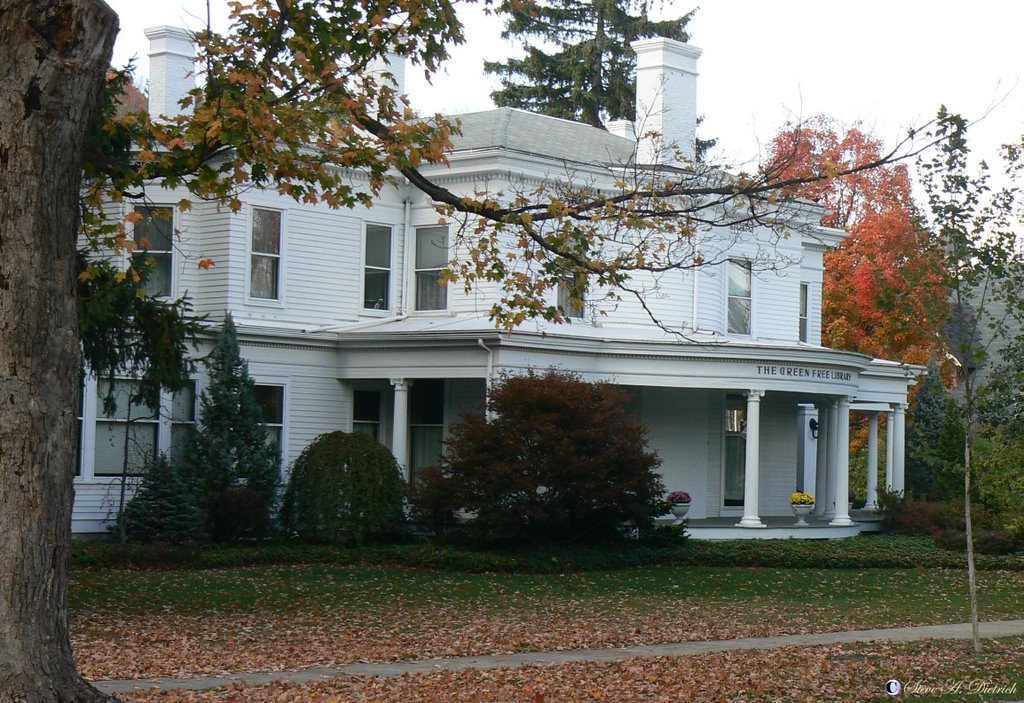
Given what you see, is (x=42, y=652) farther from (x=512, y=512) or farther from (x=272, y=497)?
(x=272, y=497)

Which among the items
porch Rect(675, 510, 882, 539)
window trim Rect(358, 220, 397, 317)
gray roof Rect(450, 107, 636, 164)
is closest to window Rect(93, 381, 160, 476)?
window trim Rect(358, 220, 397, 317)

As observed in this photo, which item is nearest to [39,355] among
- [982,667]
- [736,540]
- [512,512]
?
[982,667]

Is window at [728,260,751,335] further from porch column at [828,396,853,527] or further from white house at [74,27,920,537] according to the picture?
porch column at [828,396,853,527]

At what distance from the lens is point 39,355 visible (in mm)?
7977

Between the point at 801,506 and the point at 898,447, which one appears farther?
the point at 898,447

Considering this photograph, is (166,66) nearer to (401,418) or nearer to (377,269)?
(377,269)

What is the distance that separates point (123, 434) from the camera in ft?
82.8

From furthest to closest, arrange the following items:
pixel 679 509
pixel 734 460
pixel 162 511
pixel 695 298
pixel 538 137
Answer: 1. pixel 734 460
2. pixel 538 137
3. pixel 695 298
4. pixel 679 509
5. pixel 162 511

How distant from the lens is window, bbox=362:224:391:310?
2869 cm

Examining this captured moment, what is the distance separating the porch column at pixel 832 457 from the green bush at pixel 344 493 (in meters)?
10.4

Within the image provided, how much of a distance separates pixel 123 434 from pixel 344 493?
4.30 metres

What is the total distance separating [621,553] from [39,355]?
17.2m

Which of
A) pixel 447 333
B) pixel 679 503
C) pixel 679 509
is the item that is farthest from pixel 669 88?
pixel 679 509

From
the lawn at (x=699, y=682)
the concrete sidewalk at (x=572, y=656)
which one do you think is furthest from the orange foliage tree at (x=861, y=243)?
the lawn at (x=699, y=682)
